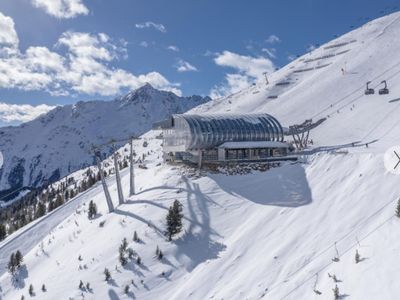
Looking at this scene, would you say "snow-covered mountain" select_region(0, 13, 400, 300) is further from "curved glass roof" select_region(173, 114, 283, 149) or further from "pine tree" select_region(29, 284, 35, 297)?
"curved glass roof" select_region(173, 114, 283, 149)

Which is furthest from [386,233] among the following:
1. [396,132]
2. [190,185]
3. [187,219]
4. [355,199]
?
[396,132]

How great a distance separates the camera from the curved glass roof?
51.6 metres

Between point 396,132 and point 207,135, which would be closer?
point 207,135

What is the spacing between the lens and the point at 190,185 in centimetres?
4128

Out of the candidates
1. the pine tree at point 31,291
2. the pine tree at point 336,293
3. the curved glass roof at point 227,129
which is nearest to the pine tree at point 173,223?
the pine tree at point 31,291

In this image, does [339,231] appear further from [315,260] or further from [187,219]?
[187,219]

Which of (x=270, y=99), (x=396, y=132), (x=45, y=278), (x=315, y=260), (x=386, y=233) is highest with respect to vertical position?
(x=270, y=99)

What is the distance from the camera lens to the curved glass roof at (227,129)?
169 ft

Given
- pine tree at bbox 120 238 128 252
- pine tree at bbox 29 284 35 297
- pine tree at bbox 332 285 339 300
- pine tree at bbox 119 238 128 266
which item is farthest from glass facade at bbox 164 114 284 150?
pine tree at bbox 332 285 339 300

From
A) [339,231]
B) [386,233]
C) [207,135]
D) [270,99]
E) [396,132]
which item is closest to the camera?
[386,233]

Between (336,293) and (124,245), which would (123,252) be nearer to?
(124,245)

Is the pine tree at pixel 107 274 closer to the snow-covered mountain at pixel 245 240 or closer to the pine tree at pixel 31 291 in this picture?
the snow-covered mountain at pixel 245 240

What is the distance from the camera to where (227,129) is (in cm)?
5341

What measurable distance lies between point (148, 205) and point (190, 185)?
4.69 metres
